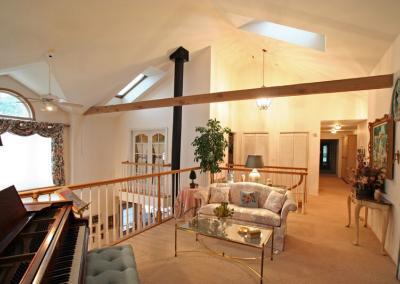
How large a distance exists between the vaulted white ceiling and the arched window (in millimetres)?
460

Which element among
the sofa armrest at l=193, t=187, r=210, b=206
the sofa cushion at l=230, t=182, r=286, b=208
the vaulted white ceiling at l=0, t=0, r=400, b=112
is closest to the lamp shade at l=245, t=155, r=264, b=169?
the sofa cushion at l=230, t=182, r=286, b=208

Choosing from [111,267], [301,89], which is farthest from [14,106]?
[301,89]

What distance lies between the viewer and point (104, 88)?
18.8 ft

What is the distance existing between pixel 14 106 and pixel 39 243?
18.7ft

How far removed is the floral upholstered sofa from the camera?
3.02 metres

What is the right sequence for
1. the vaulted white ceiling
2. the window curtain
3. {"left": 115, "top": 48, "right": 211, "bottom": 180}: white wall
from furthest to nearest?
{"left": 115, "top": 48, "right": 211, "bottom": 180}: white wall, the window curtain, the vaulted white ceiling

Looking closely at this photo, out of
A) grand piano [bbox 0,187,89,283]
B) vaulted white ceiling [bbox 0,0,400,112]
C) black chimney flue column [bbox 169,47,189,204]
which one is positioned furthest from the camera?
black chimney flue column [bbox 169,47,189,204]

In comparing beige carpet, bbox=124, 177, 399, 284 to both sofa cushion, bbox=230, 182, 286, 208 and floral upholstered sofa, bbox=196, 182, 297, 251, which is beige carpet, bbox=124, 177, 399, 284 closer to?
floral upholstered sofa, bbox=196, 182, 297, 251

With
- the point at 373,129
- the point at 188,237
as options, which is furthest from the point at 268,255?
the point at 373,129

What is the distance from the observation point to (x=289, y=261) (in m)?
2.68

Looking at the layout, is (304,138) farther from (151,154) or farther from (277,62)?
(151,154)

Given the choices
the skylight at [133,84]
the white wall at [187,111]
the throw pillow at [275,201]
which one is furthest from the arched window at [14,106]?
the throw pillow at [275,201]

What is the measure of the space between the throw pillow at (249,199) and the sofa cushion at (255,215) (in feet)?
0.43

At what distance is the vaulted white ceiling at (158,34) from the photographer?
9.00 feet
